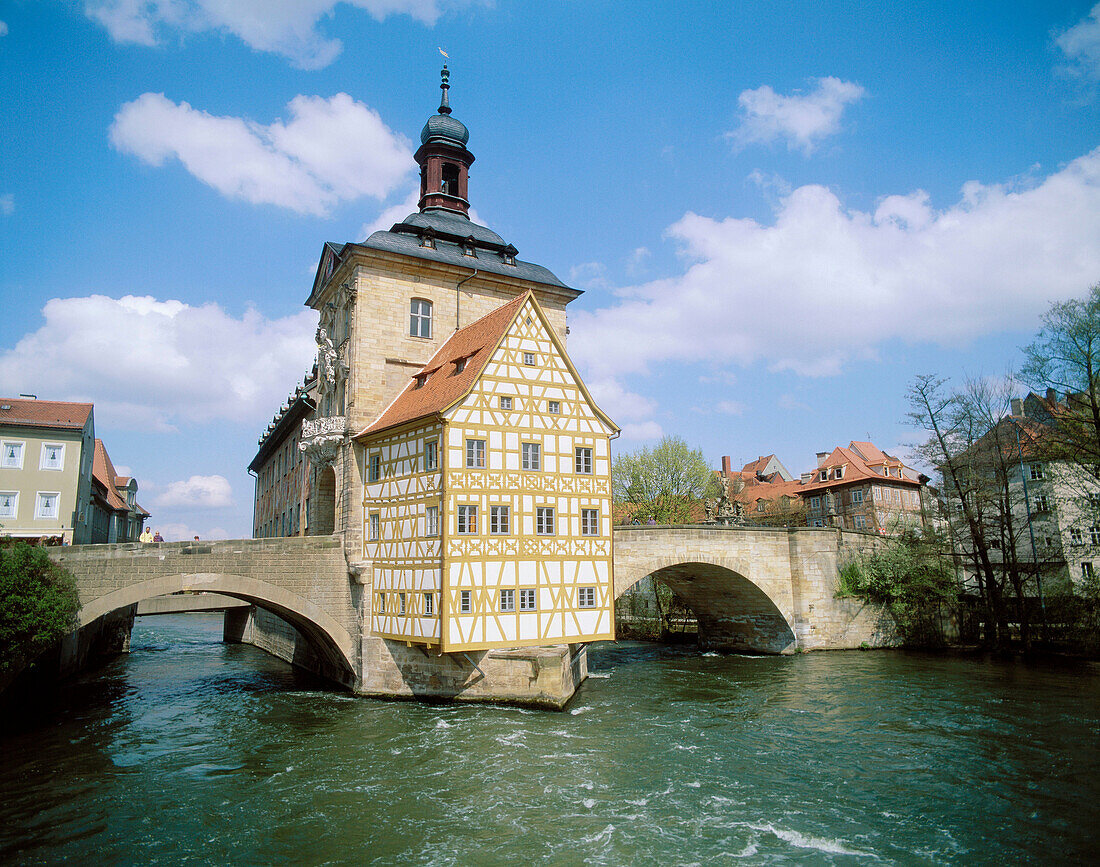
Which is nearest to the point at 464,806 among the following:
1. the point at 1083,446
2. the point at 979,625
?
the point at 1083,446

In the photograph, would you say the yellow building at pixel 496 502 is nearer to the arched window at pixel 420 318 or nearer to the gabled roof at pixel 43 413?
the arched window at pixel 420 318

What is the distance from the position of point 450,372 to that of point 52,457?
1715 centimetres

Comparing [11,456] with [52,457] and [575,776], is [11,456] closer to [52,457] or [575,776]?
[52,457]

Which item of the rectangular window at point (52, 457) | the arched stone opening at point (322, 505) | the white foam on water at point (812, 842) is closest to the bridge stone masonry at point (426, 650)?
the arched stone opening at point (322, 505)

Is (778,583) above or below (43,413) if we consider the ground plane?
below

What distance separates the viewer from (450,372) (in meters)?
21.2

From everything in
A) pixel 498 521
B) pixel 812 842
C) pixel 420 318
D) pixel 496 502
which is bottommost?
pixel 812 842

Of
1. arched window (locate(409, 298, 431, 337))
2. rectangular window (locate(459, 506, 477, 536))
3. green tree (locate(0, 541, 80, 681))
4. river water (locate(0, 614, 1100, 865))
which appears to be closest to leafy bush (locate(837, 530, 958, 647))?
river water (locate(0, 614, 1100, 865))

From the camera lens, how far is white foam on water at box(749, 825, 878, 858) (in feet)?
34.4

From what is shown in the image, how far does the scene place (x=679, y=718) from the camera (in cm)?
1880

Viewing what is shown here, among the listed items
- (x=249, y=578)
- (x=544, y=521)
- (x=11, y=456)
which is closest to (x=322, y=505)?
(x=249, y=578)

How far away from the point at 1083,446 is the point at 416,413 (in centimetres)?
2160

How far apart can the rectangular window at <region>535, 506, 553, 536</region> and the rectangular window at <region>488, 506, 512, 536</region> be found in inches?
36.0

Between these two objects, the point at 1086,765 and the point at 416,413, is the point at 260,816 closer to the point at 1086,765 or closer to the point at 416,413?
the point at 416,413
